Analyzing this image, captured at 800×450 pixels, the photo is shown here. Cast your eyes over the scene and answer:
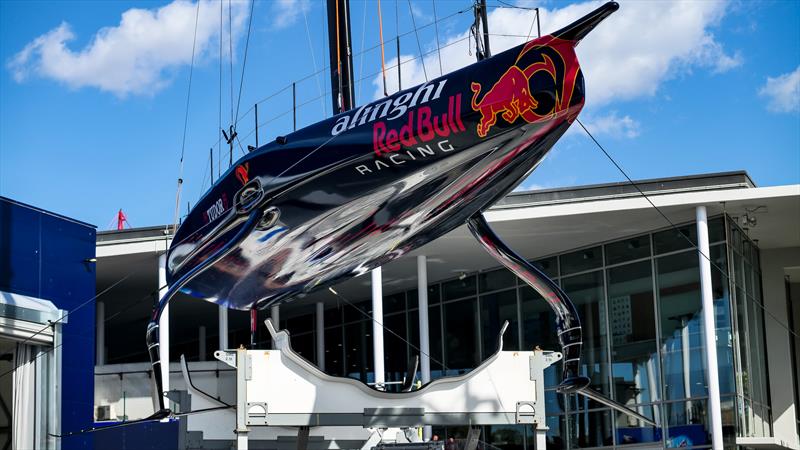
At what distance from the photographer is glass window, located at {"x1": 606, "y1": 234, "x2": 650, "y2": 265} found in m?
27.4

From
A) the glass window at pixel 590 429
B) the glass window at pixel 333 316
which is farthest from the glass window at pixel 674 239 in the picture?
the glass window at pixel 333 316

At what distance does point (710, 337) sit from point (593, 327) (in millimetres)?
5248

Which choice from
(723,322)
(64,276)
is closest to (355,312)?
(723,322)

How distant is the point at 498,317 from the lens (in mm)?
31875

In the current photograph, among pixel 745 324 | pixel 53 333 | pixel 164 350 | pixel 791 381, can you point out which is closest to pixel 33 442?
pixel 53 333

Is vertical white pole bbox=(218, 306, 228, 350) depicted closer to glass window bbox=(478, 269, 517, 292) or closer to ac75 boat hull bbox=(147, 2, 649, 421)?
glass window bbox=(478, 269, 517, 292)

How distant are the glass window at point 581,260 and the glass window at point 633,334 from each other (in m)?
0.59

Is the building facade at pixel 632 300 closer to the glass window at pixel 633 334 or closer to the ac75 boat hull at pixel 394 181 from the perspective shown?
the glass window at pixel 633 334

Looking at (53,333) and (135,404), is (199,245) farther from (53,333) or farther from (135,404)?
(135,404)

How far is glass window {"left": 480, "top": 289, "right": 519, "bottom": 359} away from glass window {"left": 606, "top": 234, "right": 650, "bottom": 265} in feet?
12.6

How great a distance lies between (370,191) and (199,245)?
322 cm

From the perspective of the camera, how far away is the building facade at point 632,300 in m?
25.1

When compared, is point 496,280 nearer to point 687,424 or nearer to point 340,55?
point 687,424

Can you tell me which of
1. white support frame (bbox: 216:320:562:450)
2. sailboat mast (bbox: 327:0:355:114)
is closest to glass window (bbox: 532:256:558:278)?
sailboat mast (bbox: 327:0:355:114)
